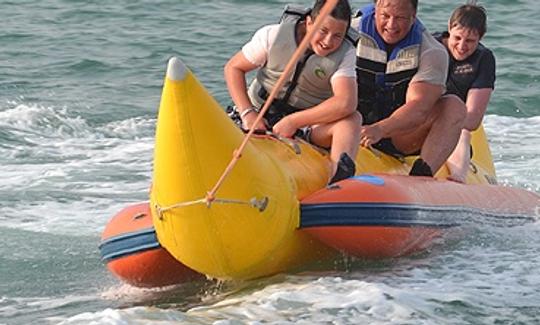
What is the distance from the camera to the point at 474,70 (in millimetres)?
6488

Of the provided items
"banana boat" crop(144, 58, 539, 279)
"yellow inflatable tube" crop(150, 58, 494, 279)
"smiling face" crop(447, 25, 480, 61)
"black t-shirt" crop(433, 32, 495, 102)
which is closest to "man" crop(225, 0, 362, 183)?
"banana boat" crop(144, 58, 539, 279)

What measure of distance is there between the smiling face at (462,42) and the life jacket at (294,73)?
44.7 inches

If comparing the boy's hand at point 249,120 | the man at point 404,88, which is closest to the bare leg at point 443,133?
the man at point 404,88

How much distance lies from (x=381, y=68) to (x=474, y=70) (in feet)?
2.66

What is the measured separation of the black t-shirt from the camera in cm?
648

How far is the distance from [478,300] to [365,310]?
1.60 feet

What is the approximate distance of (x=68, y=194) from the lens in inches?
292

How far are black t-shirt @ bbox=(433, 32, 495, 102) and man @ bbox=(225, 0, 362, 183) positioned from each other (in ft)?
4.10

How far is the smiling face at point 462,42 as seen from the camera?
6320 millimetres

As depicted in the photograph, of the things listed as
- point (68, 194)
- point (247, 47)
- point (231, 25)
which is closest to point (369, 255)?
point (247, 47)

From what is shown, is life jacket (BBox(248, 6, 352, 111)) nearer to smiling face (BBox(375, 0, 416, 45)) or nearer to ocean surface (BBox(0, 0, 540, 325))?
smiling face (BBox(375, 0, 416, 45))

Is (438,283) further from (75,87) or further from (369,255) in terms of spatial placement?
(75,87)

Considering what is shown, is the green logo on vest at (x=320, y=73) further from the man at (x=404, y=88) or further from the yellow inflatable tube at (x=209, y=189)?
the yellow inflatable tube at (x=209, y=189)

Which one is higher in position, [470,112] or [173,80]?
Result: [173,80]
